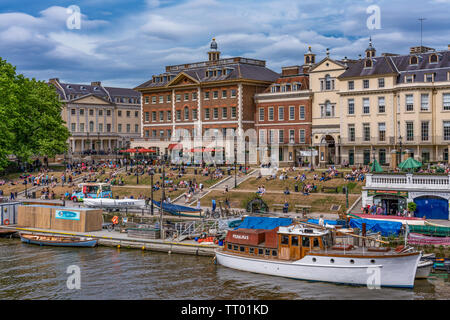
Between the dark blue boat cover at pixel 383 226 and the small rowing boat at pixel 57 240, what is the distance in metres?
21.5

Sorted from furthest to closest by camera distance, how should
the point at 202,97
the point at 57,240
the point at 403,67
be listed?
the point at 202,97 → the point at 403,67 → the point at 57,240

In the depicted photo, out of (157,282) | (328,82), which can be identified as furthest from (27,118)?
(157,282)

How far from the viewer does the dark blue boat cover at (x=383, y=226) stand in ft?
140

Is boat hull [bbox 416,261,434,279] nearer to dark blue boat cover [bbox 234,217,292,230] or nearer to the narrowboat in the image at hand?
the narrowboat

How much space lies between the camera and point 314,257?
120ft

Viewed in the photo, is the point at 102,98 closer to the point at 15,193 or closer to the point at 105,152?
the point at 105,152

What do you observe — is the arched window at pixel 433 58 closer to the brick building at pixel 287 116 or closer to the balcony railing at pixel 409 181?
the brick building at pixel 287 116

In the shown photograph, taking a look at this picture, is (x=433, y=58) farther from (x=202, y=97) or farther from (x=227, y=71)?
(x=202, y=97)

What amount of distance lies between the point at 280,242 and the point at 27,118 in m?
62.1

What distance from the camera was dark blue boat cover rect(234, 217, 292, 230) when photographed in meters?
43.5

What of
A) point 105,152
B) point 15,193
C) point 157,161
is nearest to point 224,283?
point 15,193

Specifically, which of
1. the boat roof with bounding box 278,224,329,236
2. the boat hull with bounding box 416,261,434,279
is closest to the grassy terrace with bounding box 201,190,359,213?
the boat roof with bounding box 278,224,329,236

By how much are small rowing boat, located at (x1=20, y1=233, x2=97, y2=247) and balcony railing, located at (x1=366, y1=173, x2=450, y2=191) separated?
25.4m
